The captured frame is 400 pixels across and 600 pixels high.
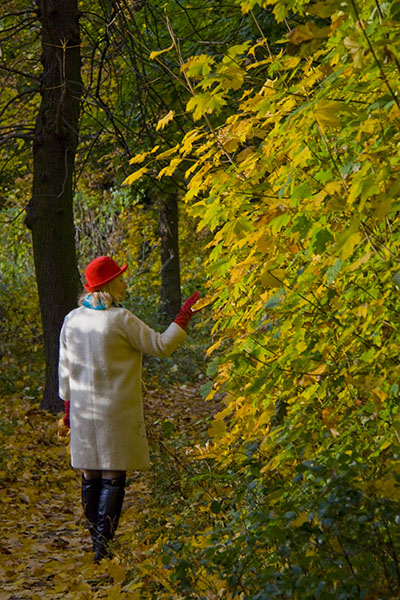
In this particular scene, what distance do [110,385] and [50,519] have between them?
197 cm

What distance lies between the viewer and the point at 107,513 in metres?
4.87

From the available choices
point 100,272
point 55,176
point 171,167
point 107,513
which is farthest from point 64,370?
point 55,176

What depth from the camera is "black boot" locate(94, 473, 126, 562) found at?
487 cm

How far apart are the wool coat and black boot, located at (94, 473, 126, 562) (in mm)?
127

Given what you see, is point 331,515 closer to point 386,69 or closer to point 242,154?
point 386,69

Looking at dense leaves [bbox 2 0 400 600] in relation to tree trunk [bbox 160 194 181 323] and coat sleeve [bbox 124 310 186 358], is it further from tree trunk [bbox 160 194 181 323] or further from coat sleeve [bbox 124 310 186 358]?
tree trunk [bbox 160 194 181 323]

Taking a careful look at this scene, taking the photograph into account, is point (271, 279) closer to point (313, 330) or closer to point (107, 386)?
point (313, 330)

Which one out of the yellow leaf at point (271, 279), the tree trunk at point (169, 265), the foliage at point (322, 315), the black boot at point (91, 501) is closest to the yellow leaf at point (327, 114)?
the foliage at point (322, 315)

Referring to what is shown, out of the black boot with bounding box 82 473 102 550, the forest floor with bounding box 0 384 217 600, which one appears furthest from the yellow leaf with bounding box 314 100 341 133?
the black boot with bounding box 82 473 102 550

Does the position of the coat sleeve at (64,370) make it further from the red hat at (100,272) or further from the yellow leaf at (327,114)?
the yellow leaf at (327,114)

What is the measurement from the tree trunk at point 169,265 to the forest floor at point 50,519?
7.02 metres

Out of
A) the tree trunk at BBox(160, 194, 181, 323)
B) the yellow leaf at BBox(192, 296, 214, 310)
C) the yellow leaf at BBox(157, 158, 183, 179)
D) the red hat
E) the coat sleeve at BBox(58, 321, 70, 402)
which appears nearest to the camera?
the yellow leaf at BBox(157, 158, 183, 179)

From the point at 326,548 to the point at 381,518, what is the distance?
201mm

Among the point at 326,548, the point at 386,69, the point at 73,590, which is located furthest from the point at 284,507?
the point at 73,590
